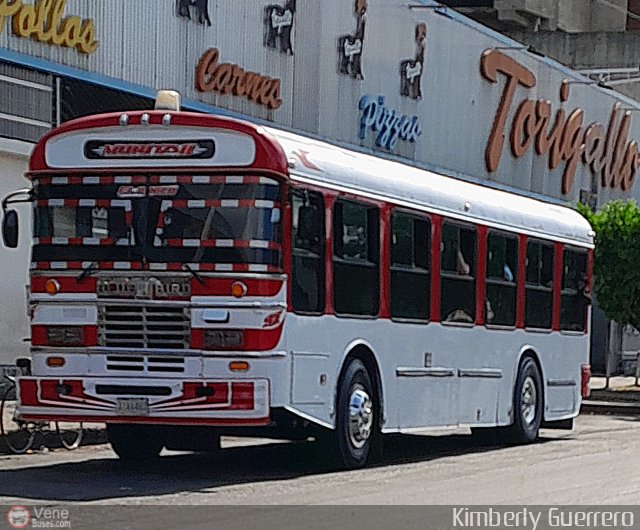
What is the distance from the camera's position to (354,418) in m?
14.4

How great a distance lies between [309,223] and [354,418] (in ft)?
6.62

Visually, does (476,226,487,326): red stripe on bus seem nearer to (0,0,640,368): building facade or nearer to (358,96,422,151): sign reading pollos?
(0,0,640,368): building facade

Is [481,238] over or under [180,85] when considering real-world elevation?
under

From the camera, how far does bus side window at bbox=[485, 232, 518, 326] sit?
17.5 metres

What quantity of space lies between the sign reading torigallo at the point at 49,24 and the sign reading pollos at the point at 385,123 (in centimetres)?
835

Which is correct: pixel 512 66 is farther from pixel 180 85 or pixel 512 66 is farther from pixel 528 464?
pixel 528 464

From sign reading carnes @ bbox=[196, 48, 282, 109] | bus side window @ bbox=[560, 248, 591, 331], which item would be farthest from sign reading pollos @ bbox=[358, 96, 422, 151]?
bus side window @ bbox=[560, 248, 591, 331]

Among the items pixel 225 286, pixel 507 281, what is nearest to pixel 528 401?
pixel 507 281

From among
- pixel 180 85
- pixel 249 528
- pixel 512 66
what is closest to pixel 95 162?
pixel 249 528

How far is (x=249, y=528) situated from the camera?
409 inches

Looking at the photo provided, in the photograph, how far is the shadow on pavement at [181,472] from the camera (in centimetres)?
1240

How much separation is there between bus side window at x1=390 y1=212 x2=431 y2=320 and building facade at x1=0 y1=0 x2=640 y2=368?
6.56 meters

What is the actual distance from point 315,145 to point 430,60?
1719 cm

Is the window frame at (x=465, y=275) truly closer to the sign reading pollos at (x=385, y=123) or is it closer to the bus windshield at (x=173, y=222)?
the bus windshield at (x=173, y=222)
